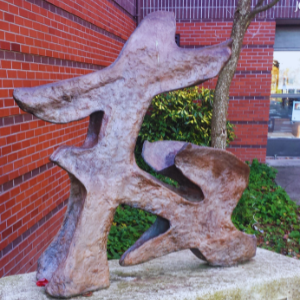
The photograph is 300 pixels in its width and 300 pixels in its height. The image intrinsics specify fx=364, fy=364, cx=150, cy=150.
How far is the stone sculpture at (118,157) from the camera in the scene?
2.13m

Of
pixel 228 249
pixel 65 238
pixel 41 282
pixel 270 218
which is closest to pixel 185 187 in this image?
pixel 228 249

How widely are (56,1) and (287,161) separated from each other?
665 centimetres

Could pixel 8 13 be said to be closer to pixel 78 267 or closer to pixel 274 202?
pixel 78 267

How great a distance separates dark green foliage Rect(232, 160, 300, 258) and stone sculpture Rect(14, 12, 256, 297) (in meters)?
2.62

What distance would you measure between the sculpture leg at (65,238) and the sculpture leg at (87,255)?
0.06m

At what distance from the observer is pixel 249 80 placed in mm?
7750

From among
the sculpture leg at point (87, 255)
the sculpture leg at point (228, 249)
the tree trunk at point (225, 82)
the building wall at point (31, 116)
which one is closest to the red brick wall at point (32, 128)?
the building wall at point (31, 116)

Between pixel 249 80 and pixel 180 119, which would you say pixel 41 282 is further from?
pixel 249 80

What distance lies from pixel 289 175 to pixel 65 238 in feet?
20.9

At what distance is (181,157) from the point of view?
238 cm

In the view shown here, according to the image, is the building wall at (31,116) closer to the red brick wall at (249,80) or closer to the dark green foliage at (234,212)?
the dark green foliage at (234,212)

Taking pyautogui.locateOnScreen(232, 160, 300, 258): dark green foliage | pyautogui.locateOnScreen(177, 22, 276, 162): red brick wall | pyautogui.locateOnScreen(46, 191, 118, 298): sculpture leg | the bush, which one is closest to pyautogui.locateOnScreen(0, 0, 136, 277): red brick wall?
pyautogui.locateOnScreen(46, 191, 118, 298): sculpture leg

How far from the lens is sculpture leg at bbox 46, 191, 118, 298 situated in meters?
2.15

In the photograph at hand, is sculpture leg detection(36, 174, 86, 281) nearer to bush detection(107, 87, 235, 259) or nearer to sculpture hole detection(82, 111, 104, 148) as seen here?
sculpture hole detection(82, 111, 104, 148)
